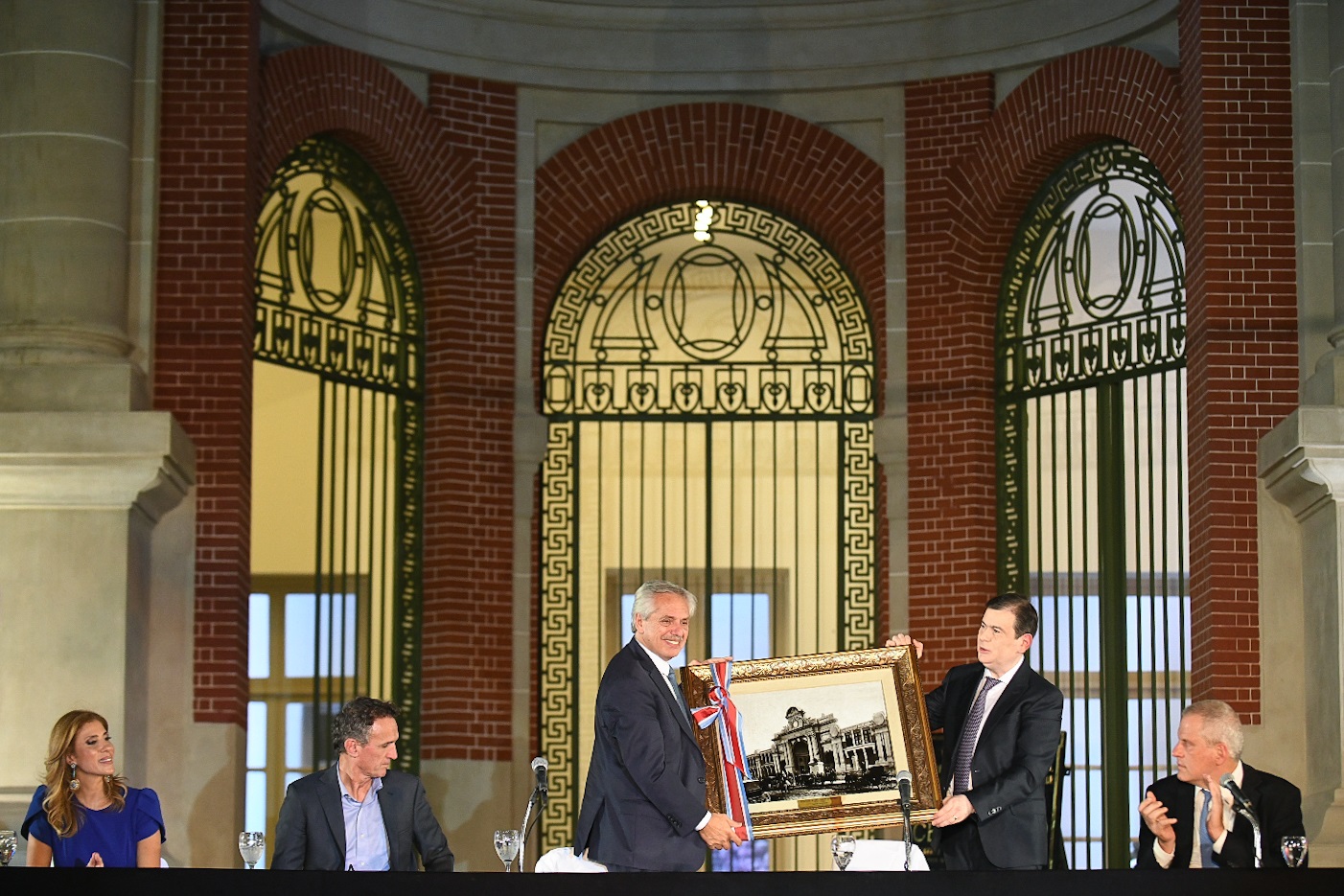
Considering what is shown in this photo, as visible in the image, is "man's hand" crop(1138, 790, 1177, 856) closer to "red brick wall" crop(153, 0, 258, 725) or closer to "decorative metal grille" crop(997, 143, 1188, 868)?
"decorative metal grille" crop(997, 143, 1188, 868)

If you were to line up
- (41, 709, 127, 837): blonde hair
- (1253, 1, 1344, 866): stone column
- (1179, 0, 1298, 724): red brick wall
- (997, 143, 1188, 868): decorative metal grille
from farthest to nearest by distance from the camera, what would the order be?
(997, 143, 1188, 868): decorative metal grille
(1179, 0, 1298, 724): red brick wall
(1253, 1, 1344, 866): stone column
(41, 709, 127, 837): blonde hair

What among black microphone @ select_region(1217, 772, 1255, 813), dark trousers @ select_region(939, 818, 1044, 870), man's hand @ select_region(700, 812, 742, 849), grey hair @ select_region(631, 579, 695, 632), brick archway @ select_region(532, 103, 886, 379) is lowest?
dark trousers @ select_region(939, 818, 1044, 870)

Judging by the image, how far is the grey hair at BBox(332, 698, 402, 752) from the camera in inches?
280

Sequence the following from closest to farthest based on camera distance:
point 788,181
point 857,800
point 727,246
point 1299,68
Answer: point 857,800 → point 1299,68 → point 788,181 → point 727,246

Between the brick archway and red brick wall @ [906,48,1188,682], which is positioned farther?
the brick archway

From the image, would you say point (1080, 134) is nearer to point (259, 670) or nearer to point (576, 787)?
point (576, 787)

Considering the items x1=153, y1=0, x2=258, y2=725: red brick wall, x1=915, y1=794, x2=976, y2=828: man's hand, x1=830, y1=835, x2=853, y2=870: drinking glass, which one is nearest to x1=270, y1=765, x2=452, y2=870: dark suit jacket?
x1=830, y1=835, x2=853, y2=870: drinking glass

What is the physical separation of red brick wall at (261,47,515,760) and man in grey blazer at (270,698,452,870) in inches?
230

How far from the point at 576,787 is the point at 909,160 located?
4.69 m

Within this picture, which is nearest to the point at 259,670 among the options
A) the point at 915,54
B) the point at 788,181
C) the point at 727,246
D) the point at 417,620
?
the point at 417,620

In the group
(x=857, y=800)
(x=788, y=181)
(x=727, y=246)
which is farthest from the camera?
(x=727, y=246)

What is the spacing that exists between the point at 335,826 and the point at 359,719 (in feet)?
1.24

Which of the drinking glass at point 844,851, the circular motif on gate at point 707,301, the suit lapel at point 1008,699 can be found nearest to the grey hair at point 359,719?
the drinking glass at point 844,851

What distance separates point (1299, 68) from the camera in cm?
1162
